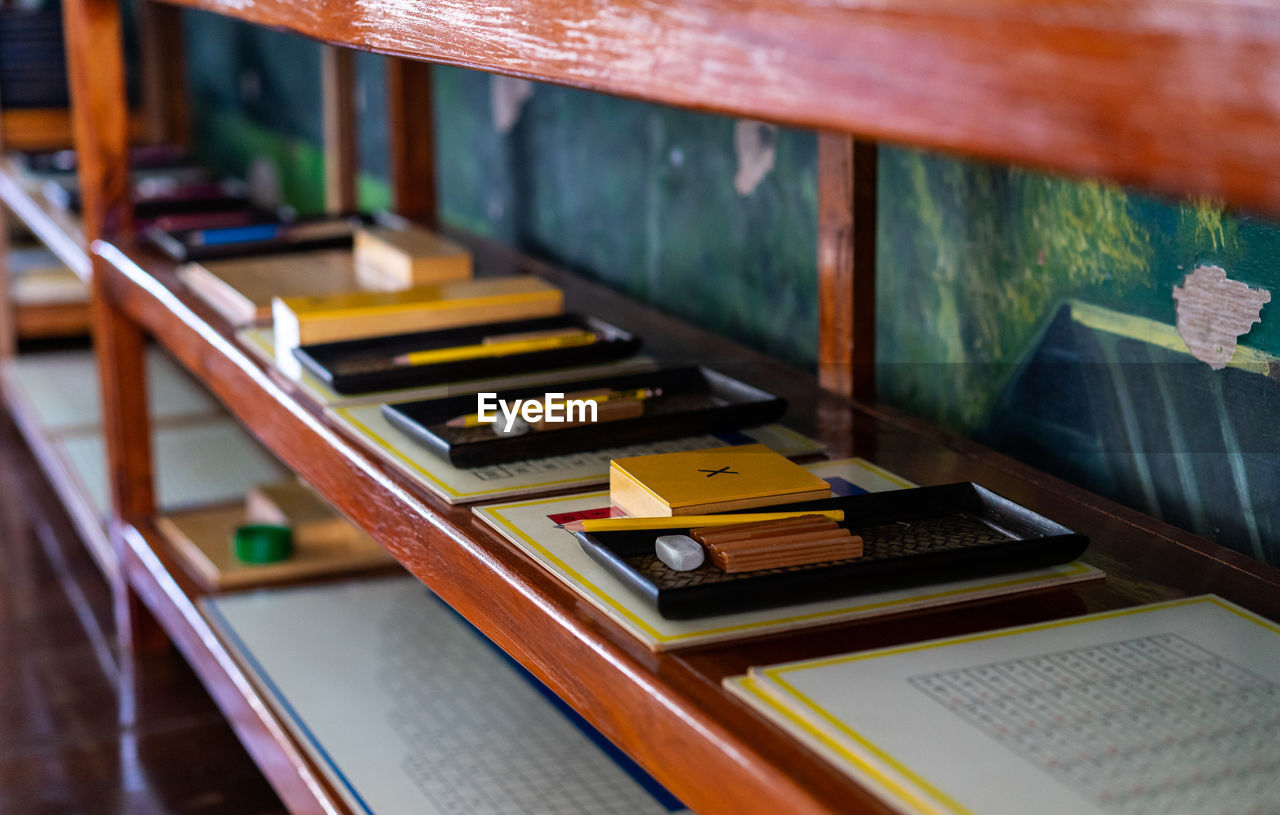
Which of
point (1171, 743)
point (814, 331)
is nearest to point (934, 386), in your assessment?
point (814, 331)

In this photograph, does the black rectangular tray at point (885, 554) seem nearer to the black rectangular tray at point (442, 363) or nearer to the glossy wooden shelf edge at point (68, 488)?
the black rectangular tray at point (442, 363)

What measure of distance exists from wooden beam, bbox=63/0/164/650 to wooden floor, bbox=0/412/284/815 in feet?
0.35

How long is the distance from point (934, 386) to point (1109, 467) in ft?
0.87

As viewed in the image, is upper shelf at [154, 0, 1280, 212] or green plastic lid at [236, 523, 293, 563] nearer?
upper shelf at [154, 0, 1280, 212]

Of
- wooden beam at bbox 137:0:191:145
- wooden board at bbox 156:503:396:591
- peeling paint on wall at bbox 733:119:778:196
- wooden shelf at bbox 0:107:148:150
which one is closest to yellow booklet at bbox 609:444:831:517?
peeling paint on wall at bbox 733:119:778:196

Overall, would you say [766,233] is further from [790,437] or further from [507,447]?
[507,447]

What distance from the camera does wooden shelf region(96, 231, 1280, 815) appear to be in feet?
2.46

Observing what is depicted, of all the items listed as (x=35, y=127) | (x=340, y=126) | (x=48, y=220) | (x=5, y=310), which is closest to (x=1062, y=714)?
(x=340, y=126)

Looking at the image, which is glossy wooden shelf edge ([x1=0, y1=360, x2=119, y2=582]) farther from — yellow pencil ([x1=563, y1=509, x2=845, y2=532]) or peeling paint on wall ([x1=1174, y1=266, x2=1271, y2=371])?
→ peeling paint on wall ([x1=1174, y1=266, x2=1271, y2=371])

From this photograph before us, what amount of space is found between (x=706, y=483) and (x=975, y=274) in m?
0.46

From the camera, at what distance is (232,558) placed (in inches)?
81.1

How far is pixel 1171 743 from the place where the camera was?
0.73 meters

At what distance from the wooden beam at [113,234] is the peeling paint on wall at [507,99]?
0.58 meters

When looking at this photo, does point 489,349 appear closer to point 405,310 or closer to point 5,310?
point 405,310
